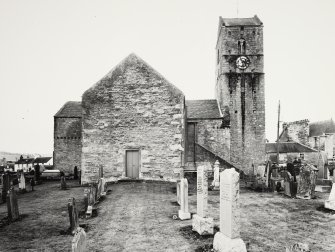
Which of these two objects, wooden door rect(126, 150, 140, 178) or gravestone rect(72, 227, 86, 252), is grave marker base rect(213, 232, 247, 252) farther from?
wooden door rect(126, 150, 140, 178)

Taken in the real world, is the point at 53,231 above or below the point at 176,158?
below

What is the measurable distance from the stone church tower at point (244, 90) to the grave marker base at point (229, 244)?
2583 cm

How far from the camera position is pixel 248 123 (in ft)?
106

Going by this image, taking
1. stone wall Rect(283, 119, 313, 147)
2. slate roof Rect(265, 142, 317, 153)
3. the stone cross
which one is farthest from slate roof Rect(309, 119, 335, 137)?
the stone cross

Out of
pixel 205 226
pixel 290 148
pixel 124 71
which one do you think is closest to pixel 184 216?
pixel 205 226

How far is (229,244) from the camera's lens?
615 centimetres

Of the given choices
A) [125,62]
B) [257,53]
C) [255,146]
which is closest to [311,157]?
[255,146]

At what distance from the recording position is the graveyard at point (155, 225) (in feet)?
24.9

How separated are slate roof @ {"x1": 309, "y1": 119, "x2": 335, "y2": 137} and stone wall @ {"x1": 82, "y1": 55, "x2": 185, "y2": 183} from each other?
4256 cm

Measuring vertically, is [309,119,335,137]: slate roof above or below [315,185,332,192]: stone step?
above

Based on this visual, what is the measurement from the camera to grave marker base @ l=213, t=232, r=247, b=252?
611 cm

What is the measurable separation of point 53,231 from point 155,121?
38.5 ft

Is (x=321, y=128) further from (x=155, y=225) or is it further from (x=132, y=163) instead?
(x=155, y=225)

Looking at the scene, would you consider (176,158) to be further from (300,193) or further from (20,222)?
(20,222)
